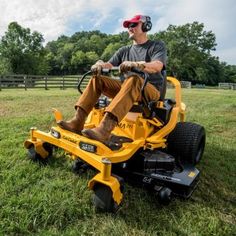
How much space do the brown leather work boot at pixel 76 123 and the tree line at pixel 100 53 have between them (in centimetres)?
1744

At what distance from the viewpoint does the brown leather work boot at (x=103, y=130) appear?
2.92 m

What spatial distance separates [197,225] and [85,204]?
94cm

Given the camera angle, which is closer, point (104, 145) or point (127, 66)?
point (104, 145)

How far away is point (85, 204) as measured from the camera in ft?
9.20

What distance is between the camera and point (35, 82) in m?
20.8

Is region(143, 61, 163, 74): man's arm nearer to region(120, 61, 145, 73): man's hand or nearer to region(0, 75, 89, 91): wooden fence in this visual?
region(120, 61, 145, 73): man's hand

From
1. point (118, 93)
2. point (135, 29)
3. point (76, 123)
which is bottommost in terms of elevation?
point (76, 123)

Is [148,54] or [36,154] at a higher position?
[148,54]

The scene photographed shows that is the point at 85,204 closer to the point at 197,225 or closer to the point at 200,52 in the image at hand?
the point at 197,225

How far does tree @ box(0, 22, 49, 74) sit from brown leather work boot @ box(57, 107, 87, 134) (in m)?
43.1

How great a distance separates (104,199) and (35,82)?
62.8 ft

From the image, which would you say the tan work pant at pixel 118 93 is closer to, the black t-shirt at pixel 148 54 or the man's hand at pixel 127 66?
the man's hand at pixel 127 66

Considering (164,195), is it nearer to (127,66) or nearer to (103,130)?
(103,130)

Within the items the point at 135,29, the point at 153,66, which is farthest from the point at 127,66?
the point at 135,29
